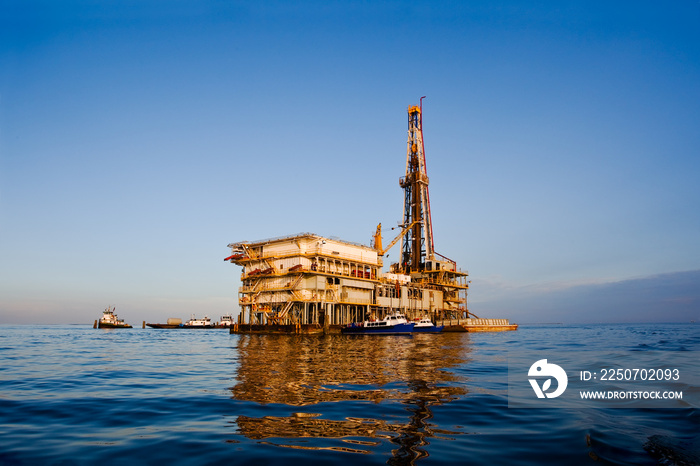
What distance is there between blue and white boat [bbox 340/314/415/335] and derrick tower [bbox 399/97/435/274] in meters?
36.4

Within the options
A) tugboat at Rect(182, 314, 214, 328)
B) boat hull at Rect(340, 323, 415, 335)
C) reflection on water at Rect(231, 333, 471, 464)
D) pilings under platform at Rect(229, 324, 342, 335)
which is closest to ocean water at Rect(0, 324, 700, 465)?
reflection on water at Rect(231, 333, 471, 464)

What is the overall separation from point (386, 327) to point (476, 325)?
4117 centimetres

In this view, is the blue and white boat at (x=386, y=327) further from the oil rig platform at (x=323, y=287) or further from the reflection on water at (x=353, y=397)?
the reflection on water at (x=353, y=397)

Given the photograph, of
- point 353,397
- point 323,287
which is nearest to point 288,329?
point 323,287

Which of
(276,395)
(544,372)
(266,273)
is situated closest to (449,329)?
(266,273)

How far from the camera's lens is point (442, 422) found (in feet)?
37.2

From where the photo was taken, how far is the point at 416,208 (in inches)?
4269

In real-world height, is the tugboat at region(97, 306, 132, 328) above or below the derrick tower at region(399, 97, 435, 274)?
below

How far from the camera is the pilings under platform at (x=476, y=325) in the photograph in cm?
9507

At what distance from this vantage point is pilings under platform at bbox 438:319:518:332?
95.1 m

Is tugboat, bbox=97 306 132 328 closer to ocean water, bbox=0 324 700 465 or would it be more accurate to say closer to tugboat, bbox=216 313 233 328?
tugboat, bbox=216 313 233 328

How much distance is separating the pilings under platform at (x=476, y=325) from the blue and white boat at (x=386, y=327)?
25154 millimetres

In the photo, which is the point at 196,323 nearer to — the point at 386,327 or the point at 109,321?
the point at 109,321

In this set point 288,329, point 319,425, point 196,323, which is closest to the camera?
point 319,425
